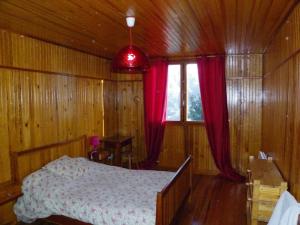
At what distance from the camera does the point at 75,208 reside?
274 centimetres

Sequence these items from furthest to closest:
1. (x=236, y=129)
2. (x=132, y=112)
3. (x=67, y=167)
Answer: (x=132, y=112) → (x=236, y=129) → (x=67, y=167)

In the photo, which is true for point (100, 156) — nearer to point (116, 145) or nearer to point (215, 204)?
point (116, 145)

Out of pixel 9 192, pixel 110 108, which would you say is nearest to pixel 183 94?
pixel 110 108

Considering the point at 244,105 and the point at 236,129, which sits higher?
the point at 244,105

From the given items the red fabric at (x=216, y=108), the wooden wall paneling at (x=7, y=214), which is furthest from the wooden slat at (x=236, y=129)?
the wooden wall paneling at (x=7, y=214)

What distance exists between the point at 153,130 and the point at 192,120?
87 centimetres

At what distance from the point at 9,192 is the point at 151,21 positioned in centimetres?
256

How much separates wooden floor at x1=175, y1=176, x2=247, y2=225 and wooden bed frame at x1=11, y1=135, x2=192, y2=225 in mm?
246

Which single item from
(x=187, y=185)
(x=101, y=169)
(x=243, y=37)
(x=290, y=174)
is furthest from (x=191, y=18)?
(x=101, y=169)

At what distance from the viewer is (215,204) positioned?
12.2ft

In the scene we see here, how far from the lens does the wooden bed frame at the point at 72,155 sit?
2.52 m

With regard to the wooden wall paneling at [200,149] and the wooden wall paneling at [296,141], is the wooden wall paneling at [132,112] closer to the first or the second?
the wooden wall paneling at [200,149]

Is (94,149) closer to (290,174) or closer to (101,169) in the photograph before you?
(101,169)

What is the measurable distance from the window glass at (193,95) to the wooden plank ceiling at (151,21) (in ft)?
3.64
